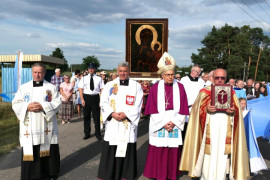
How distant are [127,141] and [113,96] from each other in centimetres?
86

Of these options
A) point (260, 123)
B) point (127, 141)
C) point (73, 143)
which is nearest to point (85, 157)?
point (73, 143)

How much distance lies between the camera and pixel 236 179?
3920 millimetres

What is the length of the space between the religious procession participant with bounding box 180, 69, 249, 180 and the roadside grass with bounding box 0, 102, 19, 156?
4.73 m

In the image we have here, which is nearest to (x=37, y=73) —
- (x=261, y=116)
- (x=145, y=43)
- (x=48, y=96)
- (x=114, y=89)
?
(x=48, y=96)

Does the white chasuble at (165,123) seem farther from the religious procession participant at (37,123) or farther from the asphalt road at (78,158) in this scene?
the religious procession participant at (37,123)

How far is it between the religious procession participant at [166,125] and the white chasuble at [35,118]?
176 centimetres

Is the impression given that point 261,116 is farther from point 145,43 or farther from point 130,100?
point 145,43

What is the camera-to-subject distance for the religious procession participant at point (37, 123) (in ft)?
13.7

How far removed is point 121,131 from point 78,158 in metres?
1.90

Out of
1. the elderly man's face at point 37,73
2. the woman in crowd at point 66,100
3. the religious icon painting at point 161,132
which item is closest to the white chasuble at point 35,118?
the elderly man's face at point 37,73

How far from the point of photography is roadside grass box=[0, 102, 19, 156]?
21.7 ft

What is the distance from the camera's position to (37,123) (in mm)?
4238

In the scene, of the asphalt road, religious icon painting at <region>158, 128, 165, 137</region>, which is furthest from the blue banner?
religious icon painting at <region>158, 128, 165, 137</region>

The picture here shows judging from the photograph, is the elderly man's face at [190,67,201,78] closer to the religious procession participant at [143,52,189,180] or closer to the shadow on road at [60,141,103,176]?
the religious procession participant at [143,52,189,180]
